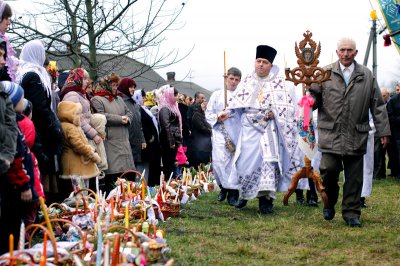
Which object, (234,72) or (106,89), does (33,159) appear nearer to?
(106,89)

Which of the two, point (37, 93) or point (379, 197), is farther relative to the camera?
point (379, 197)

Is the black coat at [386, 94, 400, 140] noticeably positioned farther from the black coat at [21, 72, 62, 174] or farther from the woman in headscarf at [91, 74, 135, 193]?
the black coat at [21, 72, 62, 174]

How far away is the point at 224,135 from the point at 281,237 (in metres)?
3.51

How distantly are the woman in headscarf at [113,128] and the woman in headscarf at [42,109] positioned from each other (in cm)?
173

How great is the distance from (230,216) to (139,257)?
385 centimetres

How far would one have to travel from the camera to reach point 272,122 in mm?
8617

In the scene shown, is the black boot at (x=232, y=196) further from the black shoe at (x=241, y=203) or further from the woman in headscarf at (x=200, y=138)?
the woman in headscarf at (x=200, y=138)

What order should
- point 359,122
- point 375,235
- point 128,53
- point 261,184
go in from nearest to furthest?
1. point 375,235
2. point 359,122
3. point 261,184
4. point 128,53

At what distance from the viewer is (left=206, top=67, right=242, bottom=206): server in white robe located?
9.30 metres

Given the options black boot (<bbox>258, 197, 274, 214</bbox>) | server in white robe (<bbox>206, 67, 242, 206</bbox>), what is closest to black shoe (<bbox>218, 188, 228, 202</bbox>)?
server in white robe (<bbox>206, 67, 242, 206</bbox>)

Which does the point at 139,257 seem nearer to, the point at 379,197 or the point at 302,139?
the point at 302,139

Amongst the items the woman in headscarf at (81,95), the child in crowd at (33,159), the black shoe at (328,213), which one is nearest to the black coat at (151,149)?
the woman in headscarf at (81,95)

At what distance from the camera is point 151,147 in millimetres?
11109

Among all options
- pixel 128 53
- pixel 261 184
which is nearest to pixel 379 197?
pixel 261 184
